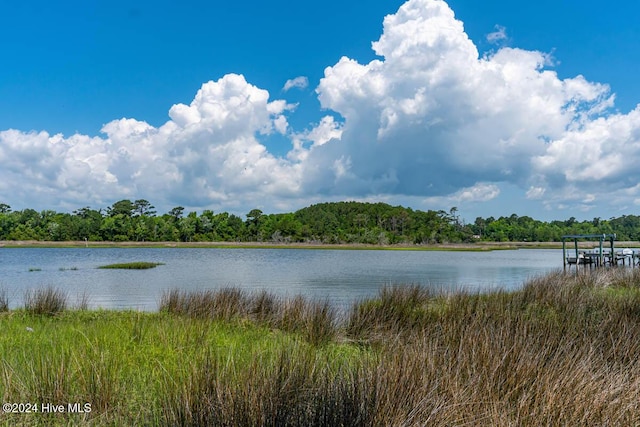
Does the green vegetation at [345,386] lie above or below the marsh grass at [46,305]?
above

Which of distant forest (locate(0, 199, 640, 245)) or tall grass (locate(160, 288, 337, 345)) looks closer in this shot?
tall grass (locate(160, 288, 337, 345))

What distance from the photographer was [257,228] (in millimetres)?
99625

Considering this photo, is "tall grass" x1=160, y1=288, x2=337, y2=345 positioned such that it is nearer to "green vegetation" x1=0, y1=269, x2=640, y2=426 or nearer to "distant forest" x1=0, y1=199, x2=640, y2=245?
"green vegetation" x1=0, y1=269, x2=640, y2=426

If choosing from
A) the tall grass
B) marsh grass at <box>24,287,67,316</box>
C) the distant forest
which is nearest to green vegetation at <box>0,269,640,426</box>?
the tall grass

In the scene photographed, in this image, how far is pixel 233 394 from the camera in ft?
10.9

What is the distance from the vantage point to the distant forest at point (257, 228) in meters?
89.0

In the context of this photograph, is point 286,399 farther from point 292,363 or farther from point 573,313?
point 573,313

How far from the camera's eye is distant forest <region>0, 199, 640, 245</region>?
8900cm

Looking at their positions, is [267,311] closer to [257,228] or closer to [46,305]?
[46,305]

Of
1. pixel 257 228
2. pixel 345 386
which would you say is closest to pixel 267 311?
pixel 345 386

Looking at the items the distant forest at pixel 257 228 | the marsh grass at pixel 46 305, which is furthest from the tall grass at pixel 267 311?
the distant forest at pixel 257 228

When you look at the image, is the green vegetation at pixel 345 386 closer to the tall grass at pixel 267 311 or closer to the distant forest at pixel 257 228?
the tall grass at pixel 267 311

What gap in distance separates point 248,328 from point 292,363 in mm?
4989

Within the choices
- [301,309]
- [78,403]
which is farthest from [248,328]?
[78,403]
